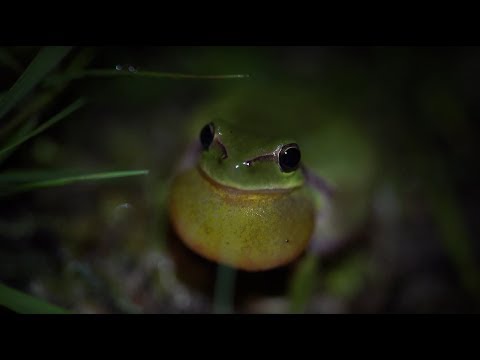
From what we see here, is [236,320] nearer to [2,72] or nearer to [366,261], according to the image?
[366,261]

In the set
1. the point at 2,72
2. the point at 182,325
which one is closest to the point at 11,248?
the point at 2,72

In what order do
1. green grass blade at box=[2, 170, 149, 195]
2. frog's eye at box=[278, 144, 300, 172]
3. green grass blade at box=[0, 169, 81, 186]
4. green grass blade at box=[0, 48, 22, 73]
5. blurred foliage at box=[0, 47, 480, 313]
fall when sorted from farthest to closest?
1. blurred foliage at box=[0, 47, 480, 313]
2. green grass blade at box=[0, 48, 22, 73]
3. frog's eye at box=[278, 144, 300, 172]
4. green grass blade at box=[0, 169, 81, 186]
5. green grass blade at box=[2, 170, 149, 195]

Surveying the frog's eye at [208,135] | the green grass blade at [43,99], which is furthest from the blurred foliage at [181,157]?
the frog's eye at [208,135]

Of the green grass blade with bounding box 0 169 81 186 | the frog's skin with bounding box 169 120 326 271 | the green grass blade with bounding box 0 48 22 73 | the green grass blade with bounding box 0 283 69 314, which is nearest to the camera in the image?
the green grass blade with bounding box 0 283 69 314

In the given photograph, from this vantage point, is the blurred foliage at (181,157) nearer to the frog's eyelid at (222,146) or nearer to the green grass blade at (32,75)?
the green grass blade at (32,75)

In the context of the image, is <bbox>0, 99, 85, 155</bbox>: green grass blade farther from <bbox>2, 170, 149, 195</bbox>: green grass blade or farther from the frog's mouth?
the frog's mouth

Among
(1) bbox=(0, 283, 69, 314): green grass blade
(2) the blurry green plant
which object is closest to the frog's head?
(2) the blurry green plant

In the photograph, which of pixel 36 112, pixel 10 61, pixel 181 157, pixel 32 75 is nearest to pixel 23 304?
pixel 32 75

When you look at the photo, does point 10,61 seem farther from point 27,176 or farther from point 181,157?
point 181,157
